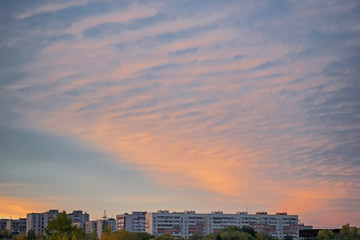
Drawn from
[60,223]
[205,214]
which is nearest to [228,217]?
[205,214]

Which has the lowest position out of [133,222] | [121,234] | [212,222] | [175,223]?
[121,234]

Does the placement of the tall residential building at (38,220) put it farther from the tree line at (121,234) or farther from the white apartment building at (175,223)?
the white apartment building at (175,223)

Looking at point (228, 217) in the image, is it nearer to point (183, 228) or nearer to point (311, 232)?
point (183, 228)

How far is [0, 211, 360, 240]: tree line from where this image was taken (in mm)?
47969

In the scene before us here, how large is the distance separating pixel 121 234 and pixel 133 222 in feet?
272

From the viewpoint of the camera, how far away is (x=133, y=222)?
592ft

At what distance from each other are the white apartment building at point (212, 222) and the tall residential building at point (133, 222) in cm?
1595

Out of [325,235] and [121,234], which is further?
[325,235]

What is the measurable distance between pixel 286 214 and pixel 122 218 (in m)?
53.3

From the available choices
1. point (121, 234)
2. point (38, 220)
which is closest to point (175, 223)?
point (38, 220)

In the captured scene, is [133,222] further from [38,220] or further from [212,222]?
[38,220]

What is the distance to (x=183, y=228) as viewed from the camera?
16138 cm

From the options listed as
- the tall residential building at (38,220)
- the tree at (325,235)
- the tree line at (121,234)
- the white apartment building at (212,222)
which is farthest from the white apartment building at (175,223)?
the tall residential building at (38,220)

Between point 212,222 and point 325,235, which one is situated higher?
point 212,222
